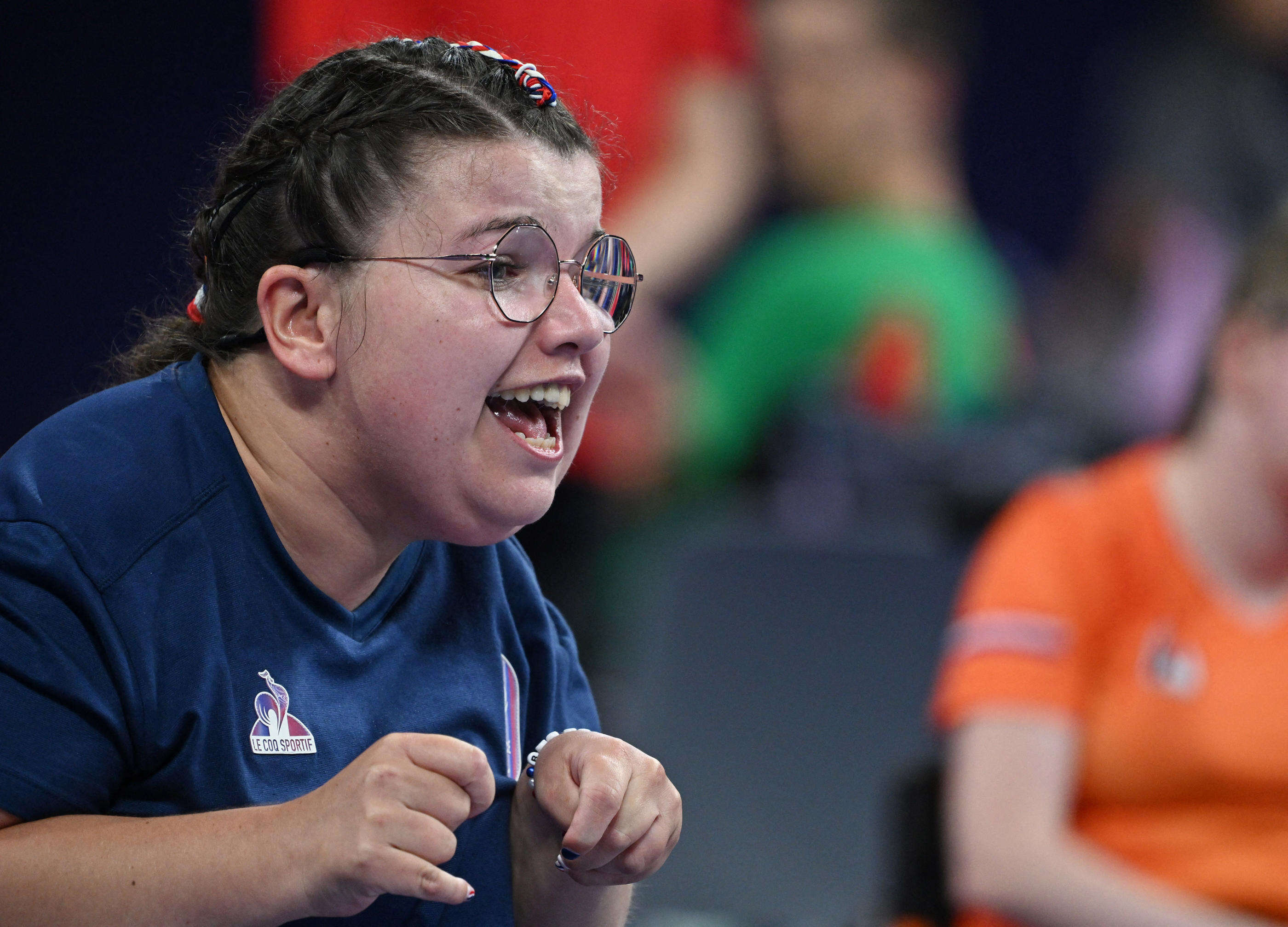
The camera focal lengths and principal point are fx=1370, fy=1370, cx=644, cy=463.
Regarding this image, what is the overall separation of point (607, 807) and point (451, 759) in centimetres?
14

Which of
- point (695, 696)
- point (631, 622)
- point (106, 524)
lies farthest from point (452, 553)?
point (631, 622)

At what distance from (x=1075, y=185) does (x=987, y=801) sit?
2.65 metres

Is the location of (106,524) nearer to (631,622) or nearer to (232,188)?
(232,188)

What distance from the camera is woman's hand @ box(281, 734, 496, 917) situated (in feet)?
2.92

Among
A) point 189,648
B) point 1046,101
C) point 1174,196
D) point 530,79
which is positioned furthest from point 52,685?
point 1174,196

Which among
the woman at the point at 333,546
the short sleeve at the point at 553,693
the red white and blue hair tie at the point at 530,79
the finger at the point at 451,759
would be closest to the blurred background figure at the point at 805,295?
the red white and blue hair tie at the point at 530,79

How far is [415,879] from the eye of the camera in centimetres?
89

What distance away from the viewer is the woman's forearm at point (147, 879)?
91 cm

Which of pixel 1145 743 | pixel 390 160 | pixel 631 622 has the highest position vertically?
pixel 390 160

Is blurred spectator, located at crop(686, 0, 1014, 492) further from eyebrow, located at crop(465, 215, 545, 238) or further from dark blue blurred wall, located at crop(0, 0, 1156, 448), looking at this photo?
eyebrow, located at crop(465, 215, 545, 238)

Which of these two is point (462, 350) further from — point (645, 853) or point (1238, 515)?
point (1238, 515)

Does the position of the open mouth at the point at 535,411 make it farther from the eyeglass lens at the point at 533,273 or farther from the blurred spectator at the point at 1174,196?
the blurred spectator at the point at 1174,196

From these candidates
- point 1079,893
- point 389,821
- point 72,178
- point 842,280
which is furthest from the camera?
point 842,280

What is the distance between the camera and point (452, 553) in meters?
1.26
